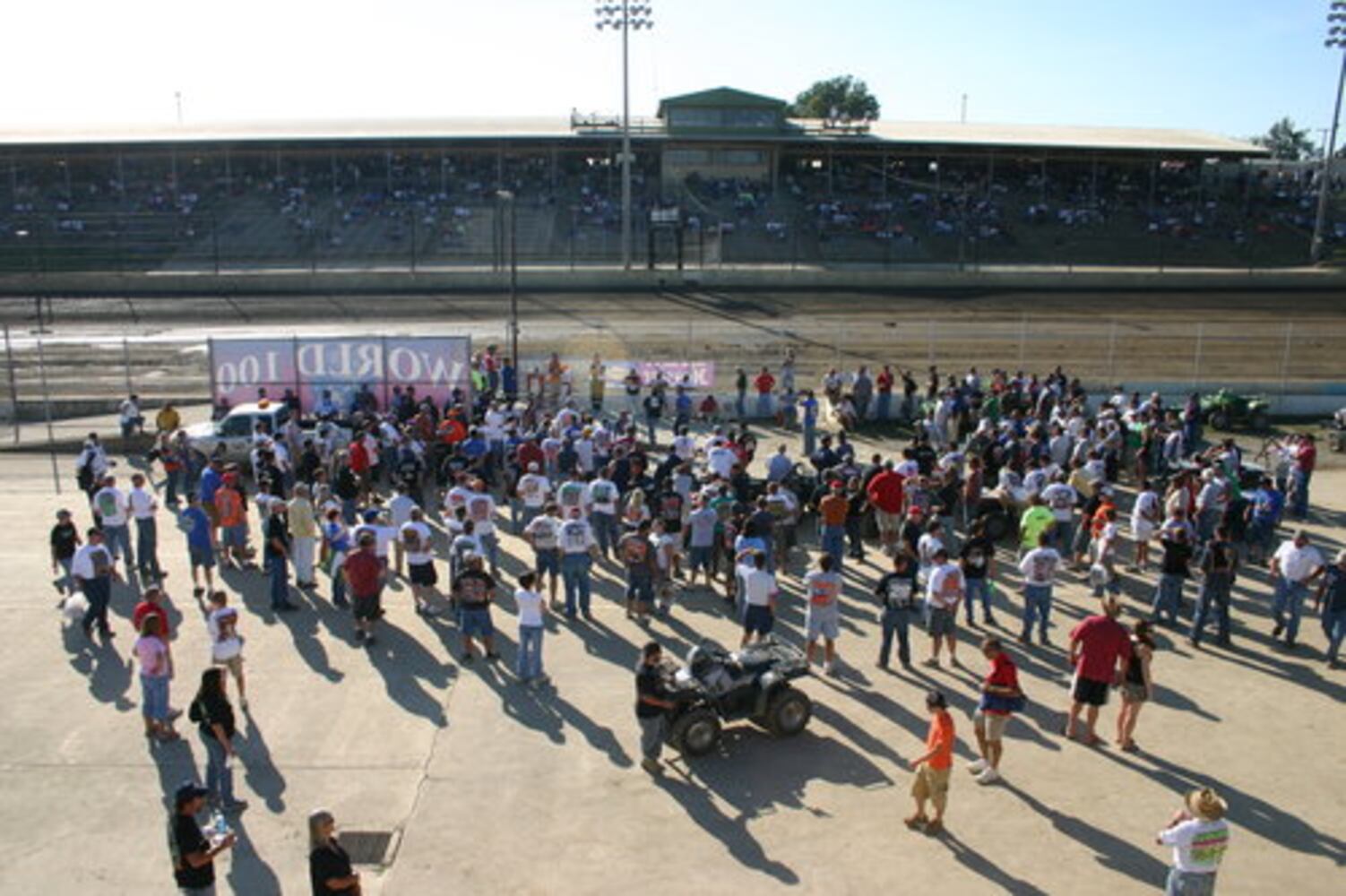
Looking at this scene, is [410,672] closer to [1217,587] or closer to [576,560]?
[576,560]

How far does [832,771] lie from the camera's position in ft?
32.6

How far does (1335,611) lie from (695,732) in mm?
7719

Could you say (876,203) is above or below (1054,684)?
above

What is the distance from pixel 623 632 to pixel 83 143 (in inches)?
2457

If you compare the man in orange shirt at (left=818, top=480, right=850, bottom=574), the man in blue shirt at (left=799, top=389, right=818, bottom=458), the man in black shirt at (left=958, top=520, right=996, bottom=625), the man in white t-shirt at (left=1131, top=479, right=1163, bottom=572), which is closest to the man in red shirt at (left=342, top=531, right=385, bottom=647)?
the man in orange shirt at (left=818, top=480, right=850, bottom=574)

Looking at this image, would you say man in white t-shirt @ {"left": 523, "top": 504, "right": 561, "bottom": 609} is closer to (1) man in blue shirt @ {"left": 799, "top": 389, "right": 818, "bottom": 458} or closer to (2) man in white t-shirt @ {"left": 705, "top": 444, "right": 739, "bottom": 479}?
(2) man in white t-shirt @ {"left": 705, "top": 444, "right": 739, "bottom": 479}

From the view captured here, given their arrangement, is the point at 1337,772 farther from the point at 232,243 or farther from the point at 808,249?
the point at 232,243

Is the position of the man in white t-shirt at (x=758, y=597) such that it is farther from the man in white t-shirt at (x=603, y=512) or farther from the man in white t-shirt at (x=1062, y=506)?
the man in white t-shirt at (x=1062, y=506)

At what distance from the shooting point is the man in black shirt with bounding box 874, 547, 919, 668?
11.8m

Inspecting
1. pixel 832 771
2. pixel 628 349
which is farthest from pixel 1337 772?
pixel 628 349

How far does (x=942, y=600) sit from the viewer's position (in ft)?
39.0

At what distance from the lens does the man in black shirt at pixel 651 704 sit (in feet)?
31.7

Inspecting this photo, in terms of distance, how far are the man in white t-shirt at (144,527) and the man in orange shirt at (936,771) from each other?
10.5 meters

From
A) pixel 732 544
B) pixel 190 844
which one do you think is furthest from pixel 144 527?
pixel 190 844
